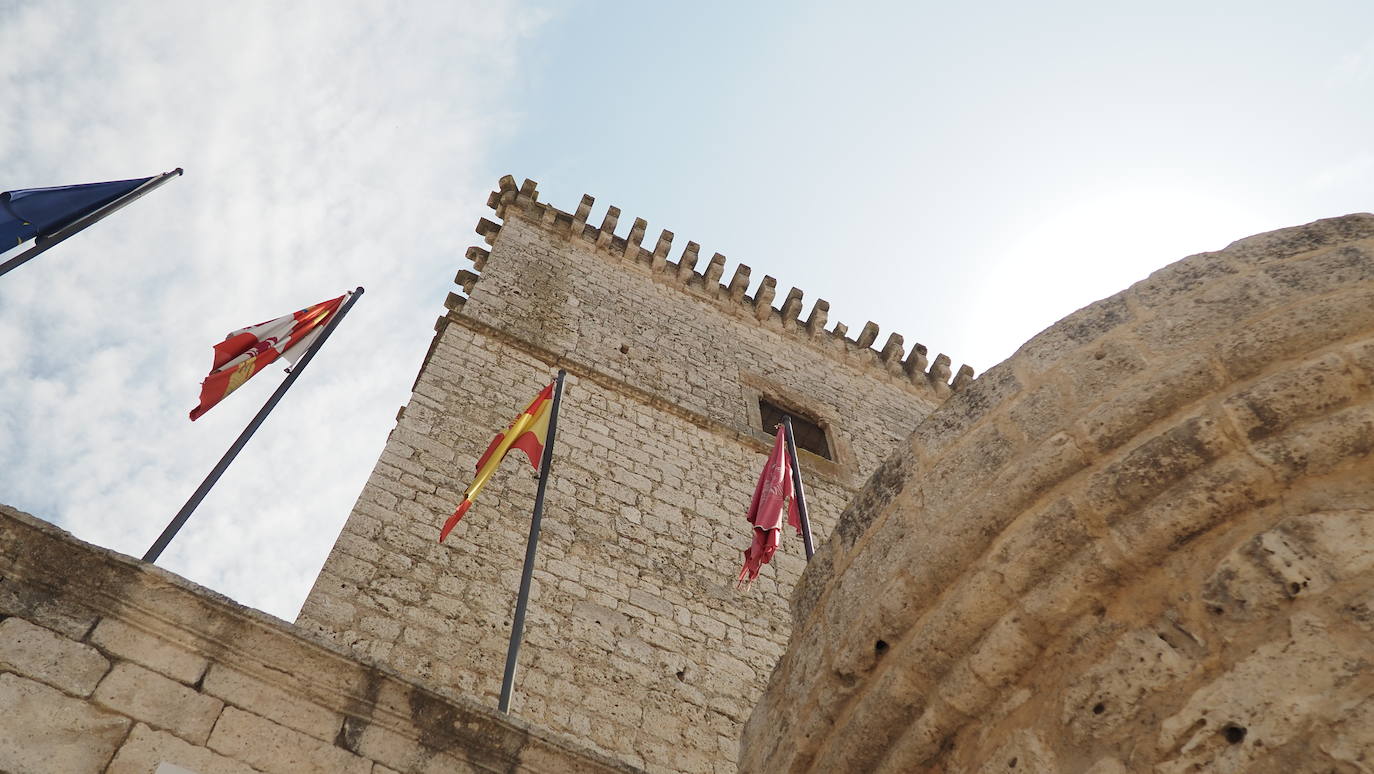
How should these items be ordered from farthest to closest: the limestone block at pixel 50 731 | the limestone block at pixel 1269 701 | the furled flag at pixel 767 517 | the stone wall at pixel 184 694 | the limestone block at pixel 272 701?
1. the furled flag at pixel 767 517
2. the limestone block at pixel 272 701
3. the stone wall at pixel 184 694
4. the limestone block at pixel 50 731
5. the limestone block at pixel 1269 701

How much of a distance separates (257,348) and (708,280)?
6776 millimetres

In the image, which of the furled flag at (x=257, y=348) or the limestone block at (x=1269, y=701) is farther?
the furled flag at (x=257, y=348)

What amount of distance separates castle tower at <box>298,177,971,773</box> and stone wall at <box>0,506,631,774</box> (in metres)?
0.18

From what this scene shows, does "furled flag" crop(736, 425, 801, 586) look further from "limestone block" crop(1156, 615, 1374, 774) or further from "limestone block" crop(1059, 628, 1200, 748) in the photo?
"limestone block" crop(1156, 615, 1374, 774)

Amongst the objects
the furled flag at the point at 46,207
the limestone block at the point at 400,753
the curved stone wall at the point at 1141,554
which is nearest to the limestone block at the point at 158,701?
the limestone block at the point at 400,753

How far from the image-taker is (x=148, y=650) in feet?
9.23

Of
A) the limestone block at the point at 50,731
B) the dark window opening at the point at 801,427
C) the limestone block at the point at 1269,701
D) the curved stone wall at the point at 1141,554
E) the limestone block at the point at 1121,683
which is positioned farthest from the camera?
the dark window opening at the point at 801,427

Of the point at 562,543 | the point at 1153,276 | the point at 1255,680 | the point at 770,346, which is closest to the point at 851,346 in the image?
the point at 770,346

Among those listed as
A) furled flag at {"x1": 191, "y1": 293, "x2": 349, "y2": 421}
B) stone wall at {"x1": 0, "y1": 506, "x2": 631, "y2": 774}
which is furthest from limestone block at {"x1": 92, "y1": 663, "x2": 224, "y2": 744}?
furled flag at {"x1": 191, "y1": 293, "x2": 349, "y2": 421}

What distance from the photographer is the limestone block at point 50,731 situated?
2.47 m

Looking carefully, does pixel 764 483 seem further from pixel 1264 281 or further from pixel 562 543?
pixel 1264 281

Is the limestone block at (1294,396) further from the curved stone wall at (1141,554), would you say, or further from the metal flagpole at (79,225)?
the metal flagpole at (79,225)

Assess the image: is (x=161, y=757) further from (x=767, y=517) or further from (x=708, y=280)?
(x=708, y=280)

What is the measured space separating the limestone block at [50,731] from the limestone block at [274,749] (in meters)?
0.29
